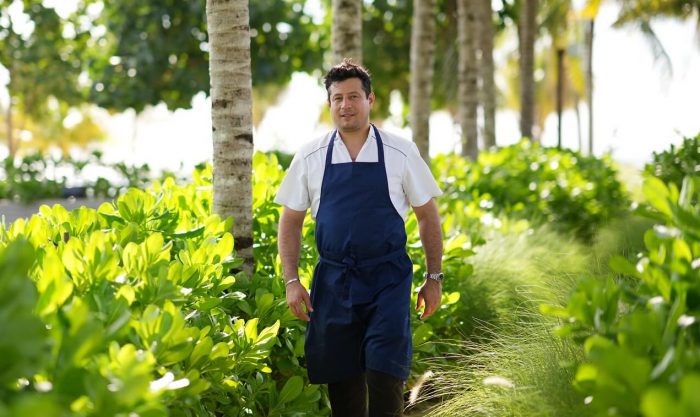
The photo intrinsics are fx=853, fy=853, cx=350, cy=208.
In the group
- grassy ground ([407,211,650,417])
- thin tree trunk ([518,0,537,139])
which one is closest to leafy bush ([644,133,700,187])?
grassy ground ([407,211,650,417])

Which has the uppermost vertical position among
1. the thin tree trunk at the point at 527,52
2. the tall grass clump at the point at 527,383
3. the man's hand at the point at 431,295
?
the thin tree trunk at the point at 527,52

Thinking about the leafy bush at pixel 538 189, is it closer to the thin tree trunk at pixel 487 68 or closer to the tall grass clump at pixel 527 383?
the thin tree trunk at pixel 487 68

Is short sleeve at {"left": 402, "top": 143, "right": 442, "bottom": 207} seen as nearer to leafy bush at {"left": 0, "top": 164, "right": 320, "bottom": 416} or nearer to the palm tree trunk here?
leafy bush at {"left": 0, "top": 164, "right": 320, "bottom": 416}

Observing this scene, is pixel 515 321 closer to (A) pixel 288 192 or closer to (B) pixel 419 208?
(B) pixel 419 208

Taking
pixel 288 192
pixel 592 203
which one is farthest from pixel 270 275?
pixel 592 203

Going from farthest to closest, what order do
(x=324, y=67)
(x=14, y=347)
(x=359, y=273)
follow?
1. (x=324, y=67)
2. (x=359, y=273)
3. (x=14, y=347)

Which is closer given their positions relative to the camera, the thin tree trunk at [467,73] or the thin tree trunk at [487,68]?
the thin tree trunk at [467,73]

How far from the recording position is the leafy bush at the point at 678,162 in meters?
9.11

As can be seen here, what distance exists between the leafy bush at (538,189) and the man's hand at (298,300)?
4678 mm

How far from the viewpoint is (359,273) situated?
3.84 meters

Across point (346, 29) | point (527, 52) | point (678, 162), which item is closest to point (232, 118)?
point (346, 29)

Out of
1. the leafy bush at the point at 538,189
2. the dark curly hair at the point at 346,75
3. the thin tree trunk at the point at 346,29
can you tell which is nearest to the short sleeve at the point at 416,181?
the dark curly hair at the point at 346,75

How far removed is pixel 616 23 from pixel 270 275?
38.4 m

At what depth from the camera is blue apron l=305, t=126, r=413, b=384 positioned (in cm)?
382
